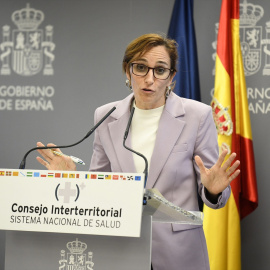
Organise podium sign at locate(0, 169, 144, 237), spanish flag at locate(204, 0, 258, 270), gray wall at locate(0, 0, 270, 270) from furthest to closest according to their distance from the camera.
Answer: gray wall at locate(0, 0, 270, 270) → spanish flag at locate(204, 0, 258, 270) → podium sign at locate(0, 169, 144, 237)

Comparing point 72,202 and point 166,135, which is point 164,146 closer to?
point 166,135

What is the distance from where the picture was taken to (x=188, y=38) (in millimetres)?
4266

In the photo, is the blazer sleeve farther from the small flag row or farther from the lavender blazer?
the small flag row

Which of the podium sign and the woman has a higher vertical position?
the woman

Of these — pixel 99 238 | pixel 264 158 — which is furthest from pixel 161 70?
pixel 264 158

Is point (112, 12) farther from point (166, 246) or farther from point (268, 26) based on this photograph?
point (166, 246)

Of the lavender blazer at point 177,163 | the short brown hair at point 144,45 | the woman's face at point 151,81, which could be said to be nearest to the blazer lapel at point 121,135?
the lavender blazer at point 177,163

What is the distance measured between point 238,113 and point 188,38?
72cm

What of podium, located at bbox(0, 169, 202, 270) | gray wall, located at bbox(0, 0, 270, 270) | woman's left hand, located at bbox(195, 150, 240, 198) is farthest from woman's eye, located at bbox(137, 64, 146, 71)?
gray wall, located at bbox(0, 0, 270, 270)

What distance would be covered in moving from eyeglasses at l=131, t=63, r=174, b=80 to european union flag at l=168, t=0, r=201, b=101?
1.70 meters

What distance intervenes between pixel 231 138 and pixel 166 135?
1737 mm

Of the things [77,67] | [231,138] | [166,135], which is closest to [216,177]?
[166,135]

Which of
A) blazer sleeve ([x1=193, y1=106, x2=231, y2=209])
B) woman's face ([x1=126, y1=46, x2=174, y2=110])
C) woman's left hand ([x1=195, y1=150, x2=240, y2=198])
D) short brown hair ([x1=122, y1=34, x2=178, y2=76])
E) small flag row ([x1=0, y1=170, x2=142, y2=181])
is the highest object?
short brown hair ([x1=122, y1=34, x2=178, y2=76])

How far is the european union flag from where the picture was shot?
4.18m
